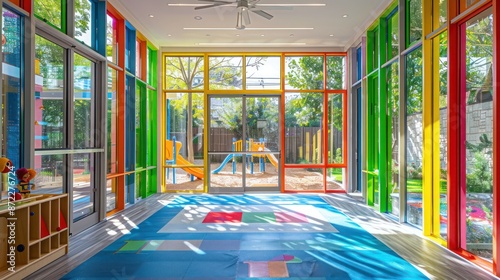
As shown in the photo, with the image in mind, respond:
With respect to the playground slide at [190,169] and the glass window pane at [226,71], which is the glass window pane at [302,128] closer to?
the glass window pane at [226,71]

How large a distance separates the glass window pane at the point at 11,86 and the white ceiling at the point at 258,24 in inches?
99.6

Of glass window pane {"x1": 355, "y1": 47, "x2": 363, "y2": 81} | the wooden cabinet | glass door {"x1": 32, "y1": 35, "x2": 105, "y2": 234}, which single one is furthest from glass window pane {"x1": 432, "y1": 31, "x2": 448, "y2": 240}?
glass door {"x1": 32, "y1": 35, "x2": 105, "y2": 234}

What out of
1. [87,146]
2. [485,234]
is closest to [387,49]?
[485,234]

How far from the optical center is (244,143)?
8.66 m

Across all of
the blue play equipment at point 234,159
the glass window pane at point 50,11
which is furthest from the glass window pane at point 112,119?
the blue play equipment at point 234,159

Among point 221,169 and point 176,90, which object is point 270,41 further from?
point 221,169

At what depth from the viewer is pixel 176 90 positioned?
866 cm

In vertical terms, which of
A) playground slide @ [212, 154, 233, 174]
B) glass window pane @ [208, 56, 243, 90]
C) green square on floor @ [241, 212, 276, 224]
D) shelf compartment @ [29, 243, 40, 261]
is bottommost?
green square on floor @ [241, 212, 276, 224]

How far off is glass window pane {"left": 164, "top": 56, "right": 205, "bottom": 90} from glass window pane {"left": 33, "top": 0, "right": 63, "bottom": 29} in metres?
4.23

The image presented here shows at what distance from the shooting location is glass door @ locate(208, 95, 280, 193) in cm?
864

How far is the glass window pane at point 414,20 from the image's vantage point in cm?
504

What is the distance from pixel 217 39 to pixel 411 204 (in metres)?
5.49

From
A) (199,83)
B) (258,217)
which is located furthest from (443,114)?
(199,83)

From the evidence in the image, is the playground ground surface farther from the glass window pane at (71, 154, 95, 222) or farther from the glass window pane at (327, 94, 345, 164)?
the glass window pane at (71, 154, 95, 222)
